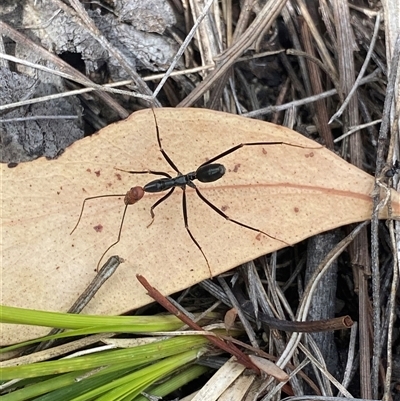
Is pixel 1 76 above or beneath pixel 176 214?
above

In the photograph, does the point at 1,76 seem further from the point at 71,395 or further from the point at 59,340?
the point at 71,395

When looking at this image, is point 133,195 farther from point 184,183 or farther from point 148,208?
point 184,183

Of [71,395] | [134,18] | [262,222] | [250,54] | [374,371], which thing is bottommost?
[374,371]

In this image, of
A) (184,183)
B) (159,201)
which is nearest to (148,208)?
(159,201)

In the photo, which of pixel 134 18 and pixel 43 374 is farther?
pixel 134 18

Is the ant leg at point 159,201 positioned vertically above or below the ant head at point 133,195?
below

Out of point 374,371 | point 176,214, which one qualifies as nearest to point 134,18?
point 176,214
